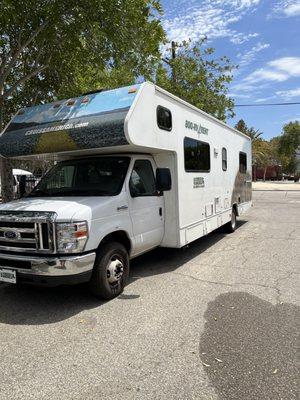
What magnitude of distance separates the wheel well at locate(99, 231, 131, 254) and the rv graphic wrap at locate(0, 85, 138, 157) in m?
1.29

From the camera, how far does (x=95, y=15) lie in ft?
23.6

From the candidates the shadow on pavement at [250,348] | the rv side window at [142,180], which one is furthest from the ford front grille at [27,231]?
the shadow on pavement at [250,348]

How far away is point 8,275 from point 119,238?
165 centimetres

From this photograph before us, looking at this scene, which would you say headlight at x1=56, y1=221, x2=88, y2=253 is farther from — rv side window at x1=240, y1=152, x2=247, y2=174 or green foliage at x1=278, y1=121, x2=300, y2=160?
green foliage at x1=278, y1=121, x2=300, y2=160

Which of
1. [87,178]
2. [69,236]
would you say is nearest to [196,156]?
[87,178]

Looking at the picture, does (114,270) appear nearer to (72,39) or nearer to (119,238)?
(119,238)

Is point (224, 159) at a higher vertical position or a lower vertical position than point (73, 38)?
lower

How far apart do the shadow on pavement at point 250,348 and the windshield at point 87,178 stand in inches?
90.8

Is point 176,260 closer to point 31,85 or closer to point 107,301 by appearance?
point 107,301

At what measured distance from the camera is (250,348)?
13.7 ft

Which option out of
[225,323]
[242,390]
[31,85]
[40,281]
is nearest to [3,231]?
[40,281]

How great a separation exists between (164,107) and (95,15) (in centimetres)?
219

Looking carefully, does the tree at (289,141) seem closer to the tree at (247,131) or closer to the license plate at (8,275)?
the tree at (247,131)

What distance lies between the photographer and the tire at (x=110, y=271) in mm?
5473
